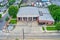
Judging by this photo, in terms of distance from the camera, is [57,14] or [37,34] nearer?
[37,34]

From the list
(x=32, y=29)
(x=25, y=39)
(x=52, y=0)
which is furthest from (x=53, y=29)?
(x=52, y=0)

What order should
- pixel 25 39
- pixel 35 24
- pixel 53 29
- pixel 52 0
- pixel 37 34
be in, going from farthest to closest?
pixel 52 0 → pixel 35 24 → pixel 53 29 → pixel 37 34 → pixel 25 39

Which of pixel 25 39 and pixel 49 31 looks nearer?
pixel 25 39

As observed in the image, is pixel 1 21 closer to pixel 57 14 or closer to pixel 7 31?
pixel 7 31

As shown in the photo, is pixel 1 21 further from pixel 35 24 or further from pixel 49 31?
pixel 49 31

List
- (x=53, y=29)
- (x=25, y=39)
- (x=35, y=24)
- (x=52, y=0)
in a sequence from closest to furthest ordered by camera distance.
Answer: (x=25, y=39) → (x=53, y=29) → (x=35, y=24) → (x=52, y=0)

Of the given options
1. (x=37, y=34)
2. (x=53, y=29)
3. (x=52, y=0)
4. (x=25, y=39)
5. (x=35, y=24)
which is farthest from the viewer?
(x=52, y=0)

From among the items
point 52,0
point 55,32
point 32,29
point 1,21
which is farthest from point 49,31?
point 52,0

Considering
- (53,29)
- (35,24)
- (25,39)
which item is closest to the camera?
(25,39)
